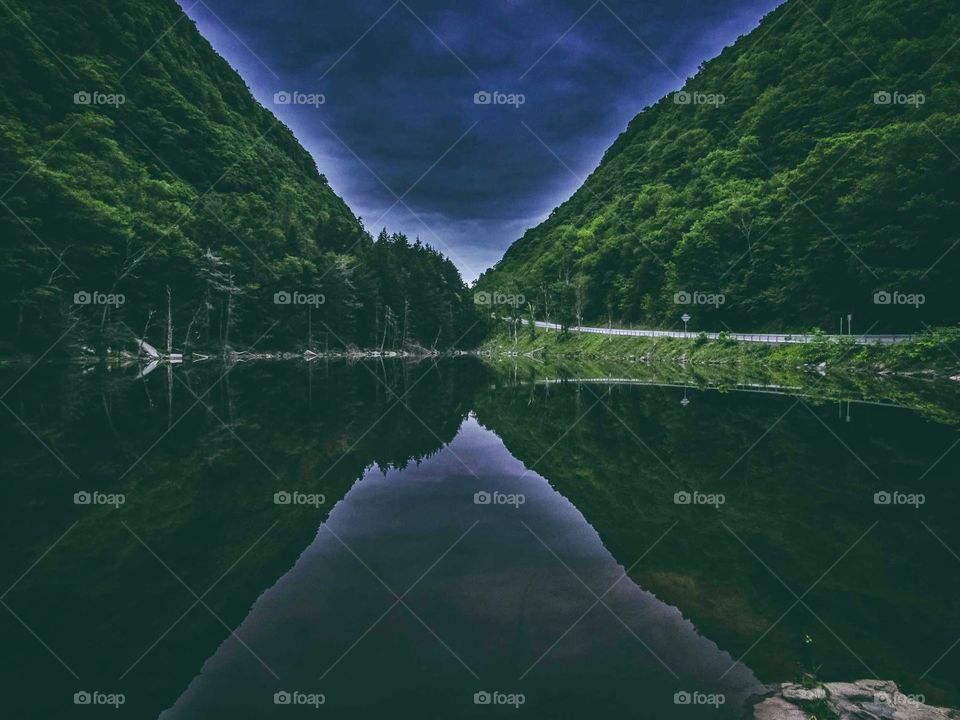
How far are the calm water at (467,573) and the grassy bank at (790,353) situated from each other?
29.6m

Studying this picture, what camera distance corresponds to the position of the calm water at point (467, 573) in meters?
5.33

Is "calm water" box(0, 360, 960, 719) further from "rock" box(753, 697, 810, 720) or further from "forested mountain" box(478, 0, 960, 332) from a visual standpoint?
"forested mountain" box(478, 0, 960, 332)

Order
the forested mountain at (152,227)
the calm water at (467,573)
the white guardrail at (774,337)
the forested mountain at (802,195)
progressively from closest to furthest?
the calm water at (467,573) < the white guardrail at (774,337) < the forested mountain at (802,195) < the forested mountain at (152,227)

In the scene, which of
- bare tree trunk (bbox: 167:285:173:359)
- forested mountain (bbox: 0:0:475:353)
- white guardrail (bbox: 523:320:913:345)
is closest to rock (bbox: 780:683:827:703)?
white guardrail (bbox: 523:320:913:345)

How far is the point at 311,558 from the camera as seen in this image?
8.39 meters

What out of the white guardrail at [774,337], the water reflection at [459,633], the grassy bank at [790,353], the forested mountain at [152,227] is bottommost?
the water reflection at [459,633]

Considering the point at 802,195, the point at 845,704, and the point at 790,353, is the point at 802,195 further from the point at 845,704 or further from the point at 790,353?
the point at 845,704

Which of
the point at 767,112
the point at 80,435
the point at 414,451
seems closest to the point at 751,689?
the point at 414,451

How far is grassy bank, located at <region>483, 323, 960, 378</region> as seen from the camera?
129ft

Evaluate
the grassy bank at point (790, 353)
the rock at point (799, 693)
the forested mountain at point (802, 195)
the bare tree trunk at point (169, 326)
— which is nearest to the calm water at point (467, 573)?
the rock at point (799, 693)

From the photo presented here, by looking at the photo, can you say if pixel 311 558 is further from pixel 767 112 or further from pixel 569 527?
pixel 767 112

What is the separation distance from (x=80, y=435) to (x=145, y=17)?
15083cm

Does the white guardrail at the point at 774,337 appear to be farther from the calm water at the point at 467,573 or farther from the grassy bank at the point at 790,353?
the calm water at the point at 467,573

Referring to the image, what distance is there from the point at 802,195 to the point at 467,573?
6127 centimetres
